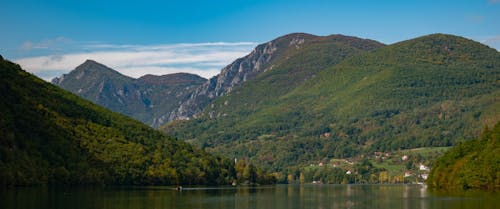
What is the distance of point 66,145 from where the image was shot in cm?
14925

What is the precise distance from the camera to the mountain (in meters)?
130

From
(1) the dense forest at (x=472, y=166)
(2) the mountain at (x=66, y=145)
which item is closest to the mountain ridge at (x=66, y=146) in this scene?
→ (2) the mountain at (x=66, y=145)

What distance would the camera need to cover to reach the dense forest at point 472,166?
127650mm

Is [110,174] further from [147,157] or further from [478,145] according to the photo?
A: [478,145]

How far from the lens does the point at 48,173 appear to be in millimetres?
133500

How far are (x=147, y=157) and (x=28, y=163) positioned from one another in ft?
175

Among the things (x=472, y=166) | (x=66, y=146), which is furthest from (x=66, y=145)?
(x=472, y=166)

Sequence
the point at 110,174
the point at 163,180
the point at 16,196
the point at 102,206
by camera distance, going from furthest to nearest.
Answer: the point at 163,180 < the point at 110,174 < the point at 16,196 < the point at 102,206

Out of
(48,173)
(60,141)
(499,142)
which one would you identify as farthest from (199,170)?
(499,142)

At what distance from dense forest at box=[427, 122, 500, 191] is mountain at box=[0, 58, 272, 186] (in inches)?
2500

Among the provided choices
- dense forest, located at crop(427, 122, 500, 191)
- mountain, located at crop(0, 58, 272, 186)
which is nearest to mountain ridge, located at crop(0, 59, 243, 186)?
mountain, located at crop(0, 58, 272, 186)

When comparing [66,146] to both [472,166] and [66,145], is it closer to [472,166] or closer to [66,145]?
[66,145]

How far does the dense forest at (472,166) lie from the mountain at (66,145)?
208ft

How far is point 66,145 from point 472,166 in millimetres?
77555
